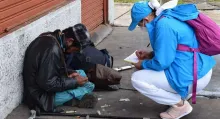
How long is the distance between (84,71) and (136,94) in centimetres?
→ 71

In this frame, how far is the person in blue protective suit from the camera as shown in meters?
4.27

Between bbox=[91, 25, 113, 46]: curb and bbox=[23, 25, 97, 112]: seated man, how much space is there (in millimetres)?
2926

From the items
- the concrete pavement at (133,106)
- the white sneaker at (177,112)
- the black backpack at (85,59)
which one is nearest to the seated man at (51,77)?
the concrete pavement at (133,106)

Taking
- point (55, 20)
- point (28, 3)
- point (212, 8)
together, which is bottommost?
point (212, 8)

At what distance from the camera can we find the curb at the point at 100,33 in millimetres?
7965

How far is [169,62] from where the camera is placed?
4324 mm

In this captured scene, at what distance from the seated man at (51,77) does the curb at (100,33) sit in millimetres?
2926

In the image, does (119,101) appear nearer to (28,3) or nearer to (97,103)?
(97,103)

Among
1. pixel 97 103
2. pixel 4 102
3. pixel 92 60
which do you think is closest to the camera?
pixel 4 102

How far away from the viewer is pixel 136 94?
17.9 ft

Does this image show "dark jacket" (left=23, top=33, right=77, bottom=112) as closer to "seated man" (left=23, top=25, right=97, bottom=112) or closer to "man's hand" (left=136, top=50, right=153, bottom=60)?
"seated man" (left=23, top=25, right=97, bottom=112)

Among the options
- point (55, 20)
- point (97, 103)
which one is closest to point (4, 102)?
point (97, 103)

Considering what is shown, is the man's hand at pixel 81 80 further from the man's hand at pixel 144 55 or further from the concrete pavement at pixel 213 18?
the concrete pavement at pixel 213 18

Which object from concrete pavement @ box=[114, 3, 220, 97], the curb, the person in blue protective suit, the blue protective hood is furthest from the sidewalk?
the curb
